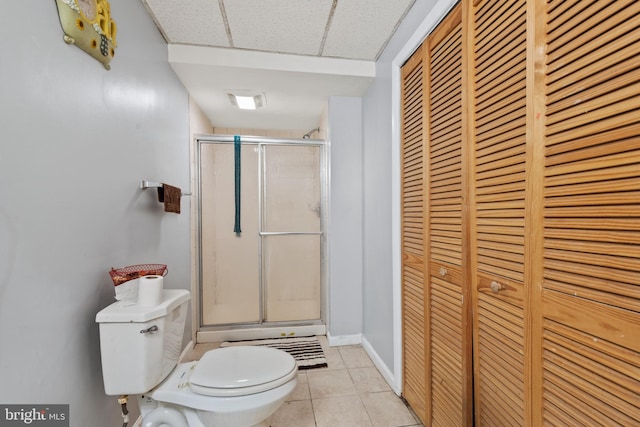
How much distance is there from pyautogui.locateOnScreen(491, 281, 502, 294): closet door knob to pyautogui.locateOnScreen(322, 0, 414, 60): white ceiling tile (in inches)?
58.3

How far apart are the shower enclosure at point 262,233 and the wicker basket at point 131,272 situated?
51.9 inches

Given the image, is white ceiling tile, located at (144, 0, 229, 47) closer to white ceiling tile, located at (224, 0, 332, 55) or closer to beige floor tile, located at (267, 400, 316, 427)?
white ceiling tile, located at (224, 0, 332, 55)

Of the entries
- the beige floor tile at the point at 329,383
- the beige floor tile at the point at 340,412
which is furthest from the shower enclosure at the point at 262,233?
the beige floor tile at the point at 340,412

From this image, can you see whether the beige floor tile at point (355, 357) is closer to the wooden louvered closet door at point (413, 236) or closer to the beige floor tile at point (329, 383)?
the beige floor tile at point (329, 383)

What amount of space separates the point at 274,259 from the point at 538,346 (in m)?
2.18

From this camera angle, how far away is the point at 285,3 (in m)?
1.51

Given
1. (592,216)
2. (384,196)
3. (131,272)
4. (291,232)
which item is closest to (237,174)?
(291,232)

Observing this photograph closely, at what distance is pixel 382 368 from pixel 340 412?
1.56 ft

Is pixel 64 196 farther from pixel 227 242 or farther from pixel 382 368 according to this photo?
pixel 382 368

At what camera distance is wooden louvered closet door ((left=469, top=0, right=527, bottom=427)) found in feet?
2.83

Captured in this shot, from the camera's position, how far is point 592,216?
0.66 m

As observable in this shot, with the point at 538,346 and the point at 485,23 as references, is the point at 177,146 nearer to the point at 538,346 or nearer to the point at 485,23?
the point at 485,23

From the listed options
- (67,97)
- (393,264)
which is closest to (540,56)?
(393,264)

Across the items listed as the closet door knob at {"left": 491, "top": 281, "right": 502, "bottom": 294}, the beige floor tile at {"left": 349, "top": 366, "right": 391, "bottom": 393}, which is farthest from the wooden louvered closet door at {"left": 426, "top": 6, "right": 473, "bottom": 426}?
the beige floor tile at {"left": 349, "top": 366, "right": 391, "bottom": 393}
